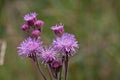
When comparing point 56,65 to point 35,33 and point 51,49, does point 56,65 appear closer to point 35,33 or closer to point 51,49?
point 51,49

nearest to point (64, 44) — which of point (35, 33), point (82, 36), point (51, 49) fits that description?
point (51, 49)

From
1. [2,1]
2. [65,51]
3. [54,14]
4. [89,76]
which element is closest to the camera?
[65,51]

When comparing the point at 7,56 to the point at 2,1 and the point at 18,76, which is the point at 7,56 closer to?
the point at 18,76

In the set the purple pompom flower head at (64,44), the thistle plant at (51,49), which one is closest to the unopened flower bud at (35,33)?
the thistle plant at (51,49)

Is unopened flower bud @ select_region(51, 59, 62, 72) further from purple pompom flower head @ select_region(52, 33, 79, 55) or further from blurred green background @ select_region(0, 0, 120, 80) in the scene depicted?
blurred green background @ select_region(0, 0, 120, 80)

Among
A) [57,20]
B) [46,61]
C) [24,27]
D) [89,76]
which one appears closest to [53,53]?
[46,61]

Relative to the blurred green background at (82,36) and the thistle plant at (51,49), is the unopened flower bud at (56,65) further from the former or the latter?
the blurred green background at (82,36)
